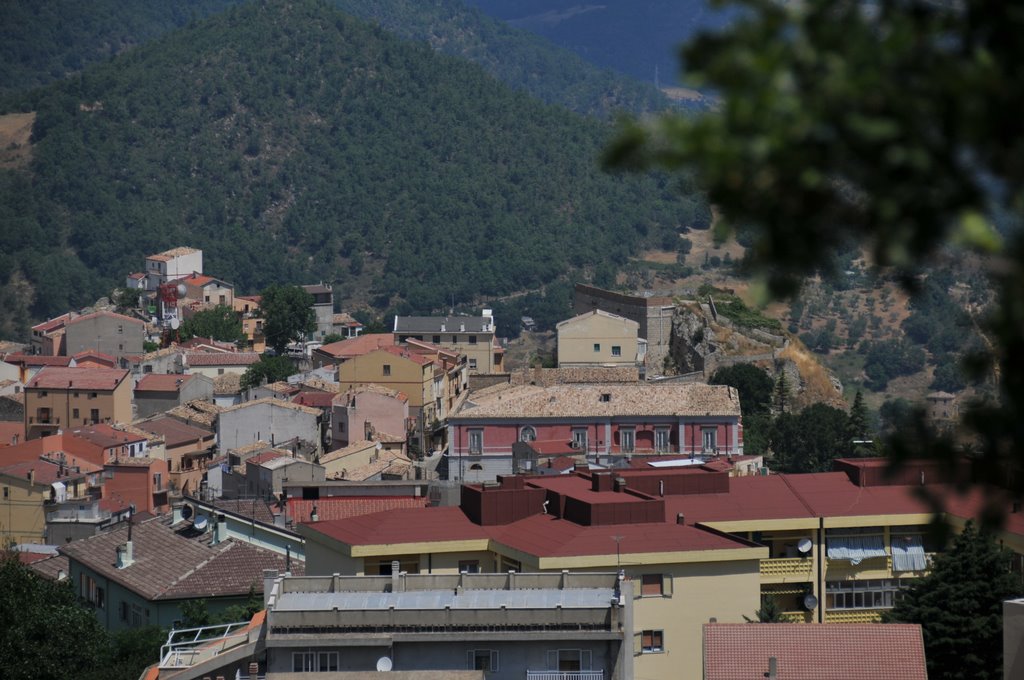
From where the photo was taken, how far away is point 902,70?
4.50 metres

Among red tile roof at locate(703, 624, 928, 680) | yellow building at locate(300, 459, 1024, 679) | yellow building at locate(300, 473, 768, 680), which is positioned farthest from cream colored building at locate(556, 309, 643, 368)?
red tile roof at locate(703, 624, 928, 680)

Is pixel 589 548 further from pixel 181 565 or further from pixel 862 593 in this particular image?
pixel 181 565

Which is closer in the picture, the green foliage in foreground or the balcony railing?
the balcony railing

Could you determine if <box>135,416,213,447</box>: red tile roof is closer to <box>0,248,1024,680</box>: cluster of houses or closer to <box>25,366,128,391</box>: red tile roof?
<box>0,248,1024,680</box>: cluster of houses

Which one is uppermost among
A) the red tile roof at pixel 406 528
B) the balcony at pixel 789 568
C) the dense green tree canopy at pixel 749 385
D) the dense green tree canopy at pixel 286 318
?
the dense green tree canopy at pixel 286 318

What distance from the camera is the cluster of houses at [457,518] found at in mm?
19688

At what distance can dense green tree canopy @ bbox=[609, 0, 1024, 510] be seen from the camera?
4.39 meters

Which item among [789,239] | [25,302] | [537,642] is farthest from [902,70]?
[25,302]

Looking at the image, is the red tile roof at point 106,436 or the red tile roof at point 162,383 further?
the red tile roof at point 162,383

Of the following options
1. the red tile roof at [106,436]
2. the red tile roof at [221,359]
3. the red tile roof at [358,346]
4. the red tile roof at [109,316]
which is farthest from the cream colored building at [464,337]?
the red tile roof at [106,436]

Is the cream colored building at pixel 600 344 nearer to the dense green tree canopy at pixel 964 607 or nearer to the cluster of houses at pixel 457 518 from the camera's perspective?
the cluster of houses at pixel 457 518

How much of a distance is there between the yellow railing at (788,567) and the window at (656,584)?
11.7 feet

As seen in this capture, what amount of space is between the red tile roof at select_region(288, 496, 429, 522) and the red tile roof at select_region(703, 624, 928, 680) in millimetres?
13950

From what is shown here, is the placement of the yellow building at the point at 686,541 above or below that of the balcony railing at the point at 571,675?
above
